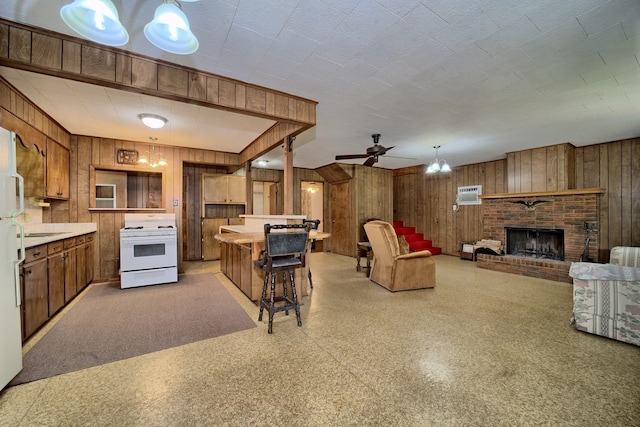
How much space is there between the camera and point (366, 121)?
12.3 ft

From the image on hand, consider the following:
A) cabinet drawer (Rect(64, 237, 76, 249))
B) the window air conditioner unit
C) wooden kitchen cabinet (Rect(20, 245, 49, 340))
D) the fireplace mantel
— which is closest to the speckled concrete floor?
wooden kitchen cabinet (Rect(20, 245, 49, 340))

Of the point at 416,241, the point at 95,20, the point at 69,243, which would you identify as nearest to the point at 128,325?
the point at 69,243

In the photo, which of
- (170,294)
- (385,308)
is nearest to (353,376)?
(385,308)

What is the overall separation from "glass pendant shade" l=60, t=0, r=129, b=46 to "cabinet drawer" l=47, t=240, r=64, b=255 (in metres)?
2.51

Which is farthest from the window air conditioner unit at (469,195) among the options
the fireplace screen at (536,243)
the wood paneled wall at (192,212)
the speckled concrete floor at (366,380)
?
the wood paneled wall at (192,212)

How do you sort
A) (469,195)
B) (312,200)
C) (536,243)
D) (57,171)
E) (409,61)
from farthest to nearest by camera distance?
(312,200) → (469,195) → (536,243) → (57,171) → (409,61)

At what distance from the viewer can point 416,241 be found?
7316 mm

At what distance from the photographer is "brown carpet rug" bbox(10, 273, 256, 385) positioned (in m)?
2.12

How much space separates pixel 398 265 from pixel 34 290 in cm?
408

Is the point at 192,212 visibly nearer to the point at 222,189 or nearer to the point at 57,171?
the point at 222,189

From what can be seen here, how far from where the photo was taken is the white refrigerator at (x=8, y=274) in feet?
5.61

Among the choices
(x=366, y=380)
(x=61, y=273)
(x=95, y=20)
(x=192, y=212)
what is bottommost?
(x=366, y=380)

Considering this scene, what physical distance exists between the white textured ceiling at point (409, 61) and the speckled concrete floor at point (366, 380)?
247 centimetres

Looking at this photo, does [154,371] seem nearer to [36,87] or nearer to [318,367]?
[318,367]
